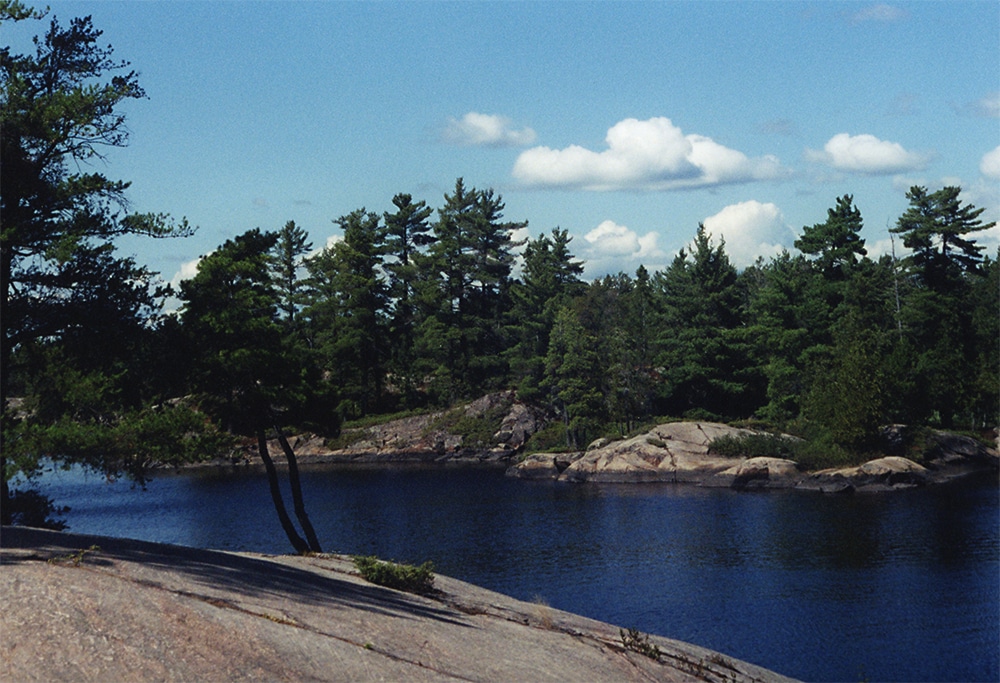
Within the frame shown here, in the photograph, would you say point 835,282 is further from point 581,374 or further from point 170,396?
point 170,396

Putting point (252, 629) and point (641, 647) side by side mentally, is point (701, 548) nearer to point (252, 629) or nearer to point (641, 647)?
point (641, 647)

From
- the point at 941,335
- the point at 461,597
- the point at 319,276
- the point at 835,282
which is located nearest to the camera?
the point at 461,597

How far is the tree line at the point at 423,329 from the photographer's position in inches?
867

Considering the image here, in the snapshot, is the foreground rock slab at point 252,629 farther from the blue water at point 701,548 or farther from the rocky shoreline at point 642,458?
the rocky shoreline at point 642,458

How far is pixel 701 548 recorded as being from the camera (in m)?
46.1

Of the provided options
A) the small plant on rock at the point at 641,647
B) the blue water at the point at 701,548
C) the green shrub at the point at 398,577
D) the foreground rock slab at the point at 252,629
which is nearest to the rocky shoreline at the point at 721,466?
the blue water at the point at 701,548

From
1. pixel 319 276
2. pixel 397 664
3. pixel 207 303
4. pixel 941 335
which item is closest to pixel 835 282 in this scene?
pixel 941 335

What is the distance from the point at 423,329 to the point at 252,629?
283 ft

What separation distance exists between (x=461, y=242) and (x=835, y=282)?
37.7m

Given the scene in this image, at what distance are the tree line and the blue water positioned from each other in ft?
23.6

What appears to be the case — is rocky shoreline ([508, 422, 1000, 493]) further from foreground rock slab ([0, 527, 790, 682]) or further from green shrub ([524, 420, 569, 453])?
foreground rock slab ([0, 527, 790, 682])

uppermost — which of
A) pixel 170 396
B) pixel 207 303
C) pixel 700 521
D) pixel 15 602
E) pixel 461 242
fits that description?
pixel 461 242

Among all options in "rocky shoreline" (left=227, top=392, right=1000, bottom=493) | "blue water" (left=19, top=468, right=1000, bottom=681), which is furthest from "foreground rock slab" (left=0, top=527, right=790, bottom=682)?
"rocky shoreline" (left=227, top=392, right=1000, bottom=493)

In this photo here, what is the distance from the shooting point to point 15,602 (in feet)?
36.9
